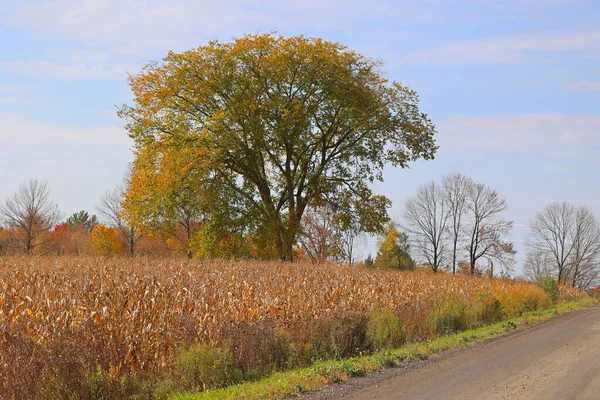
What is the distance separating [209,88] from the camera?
41812mm

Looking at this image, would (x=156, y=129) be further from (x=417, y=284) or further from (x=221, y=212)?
(x=417, y=284)

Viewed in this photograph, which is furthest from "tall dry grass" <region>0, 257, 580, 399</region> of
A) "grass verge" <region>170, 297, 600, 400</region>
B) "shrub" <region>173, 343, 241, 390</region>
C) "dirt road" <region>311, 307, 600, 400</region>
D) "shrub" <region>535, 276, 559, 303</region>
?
"shrub" <region>535, 276, 559, 303</region>

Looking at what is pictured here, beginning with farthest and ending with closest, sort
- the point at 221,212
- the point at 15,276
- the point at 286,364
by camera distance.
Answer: the point at 221,212, the point at 15,276, the point at 286,364

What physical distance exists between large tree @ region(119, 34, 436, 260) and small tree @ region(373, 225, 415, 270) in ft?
108

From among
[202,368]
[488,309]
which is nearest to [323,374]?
[202,368]

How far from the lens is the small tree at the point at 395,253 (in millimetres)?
76625

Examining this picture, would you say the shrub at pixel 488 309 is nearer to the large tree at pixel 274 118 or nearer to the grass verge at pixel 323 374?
the grass verge at pixel 323 374

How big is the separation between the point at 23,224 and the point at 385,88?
119 ft

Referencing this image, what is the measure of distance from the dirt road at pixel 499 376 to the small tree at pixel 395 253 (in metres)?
59.9

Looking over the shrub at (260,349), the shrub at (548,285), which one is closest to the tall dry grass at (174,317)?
the shrub at (260,349)

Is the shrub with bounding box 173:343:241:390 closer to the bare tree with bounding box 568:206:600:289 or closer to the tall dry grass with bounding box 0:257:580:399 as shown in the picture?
the tall dry grass with bounding box 0:257:580:399

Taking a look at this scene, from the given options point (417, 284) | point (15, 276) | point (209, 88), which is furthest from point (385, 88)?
point (15, 276)

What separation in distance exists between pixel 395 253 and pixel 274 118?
39910 millimetres

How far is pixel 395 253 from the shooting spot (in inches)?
3046
